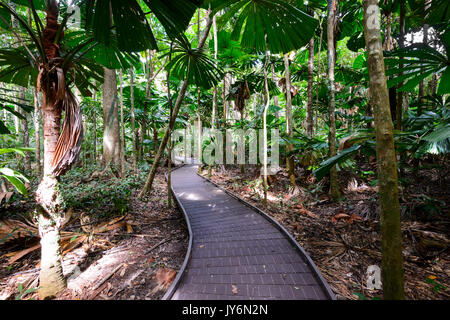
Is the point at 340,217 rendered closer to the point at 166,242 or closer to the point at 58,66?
the point at 166,242

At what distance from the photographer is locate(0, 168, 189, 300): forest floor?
2586 mm

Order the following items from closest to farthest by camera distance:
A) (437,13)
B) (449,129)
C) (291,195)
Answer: (449,129), (437,13), (291,195)

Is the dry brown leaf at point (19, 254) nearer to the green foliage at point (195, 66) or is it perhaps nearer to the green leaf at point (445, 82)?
the green foliage at point (195, 66)

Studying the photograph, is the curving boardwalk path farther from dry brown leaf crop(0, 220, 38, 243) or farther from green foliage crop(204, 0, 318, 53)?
green foliage crop(204, 0, 318, 53)

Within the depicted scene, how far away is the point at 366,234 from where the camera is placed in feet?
11.3

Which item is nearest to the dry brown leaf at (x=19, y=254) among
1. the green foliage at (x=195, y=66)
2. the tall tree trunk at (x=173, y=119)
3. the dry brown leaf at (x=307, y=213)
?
the tall tree trunk at (x=173, y=119)

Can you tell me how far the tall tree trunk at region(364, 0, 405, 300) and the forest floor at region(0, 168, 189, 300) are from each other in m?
2.58

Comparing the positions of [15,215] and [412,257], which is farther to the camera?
[15,215]

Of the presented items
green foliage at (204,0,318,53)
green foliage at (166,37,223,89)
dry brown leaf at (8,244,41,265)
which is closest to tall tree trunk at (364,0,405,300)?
green foliage at (204,0,318,53)

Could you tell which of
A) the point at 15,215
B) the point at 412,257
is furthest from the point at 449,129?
the point at 15,215

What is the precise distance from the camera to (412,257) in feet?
9.16

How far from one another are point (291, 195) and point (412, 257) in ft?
11.2

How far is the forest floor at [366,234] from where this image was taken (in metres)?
2.41
